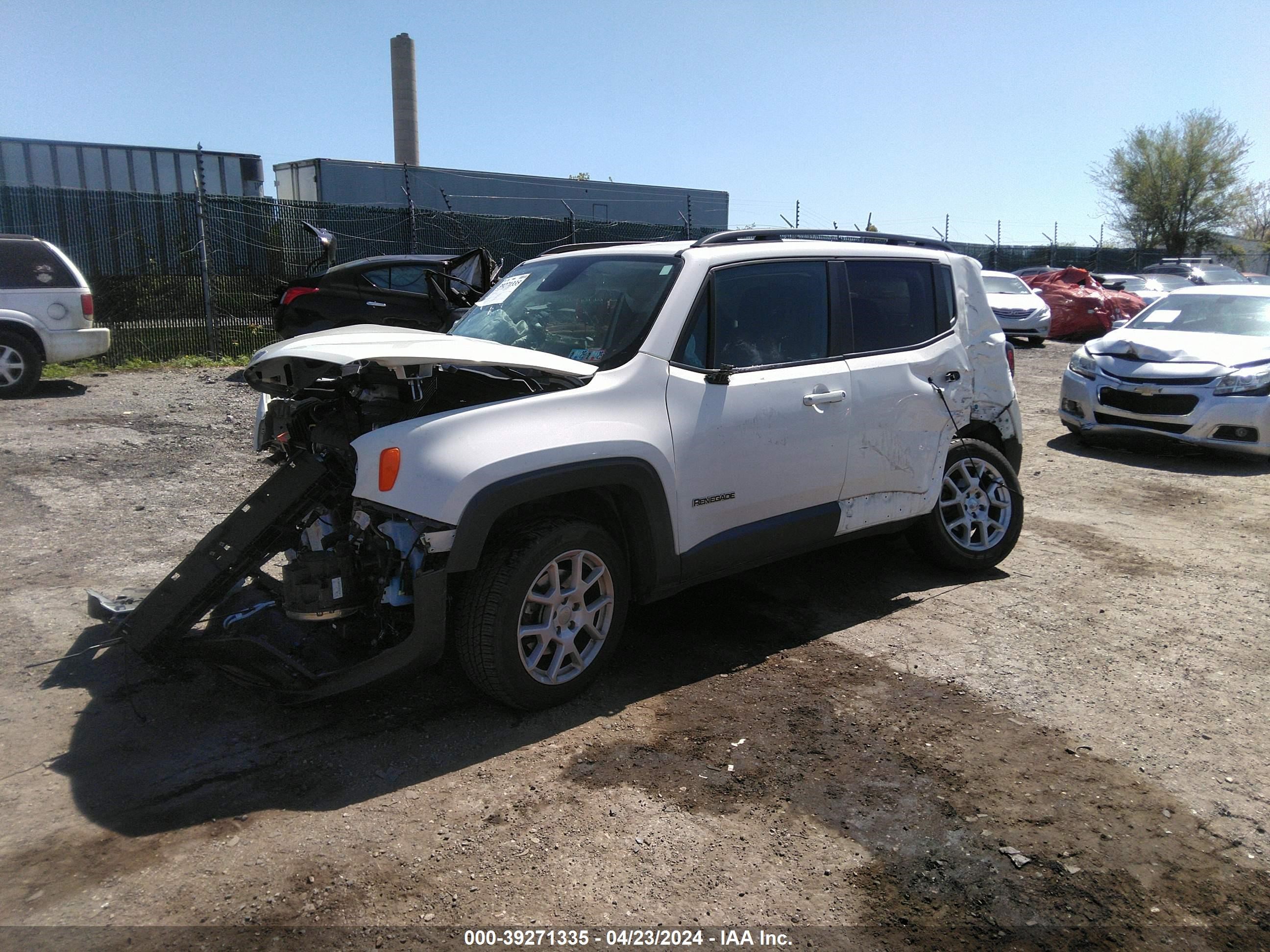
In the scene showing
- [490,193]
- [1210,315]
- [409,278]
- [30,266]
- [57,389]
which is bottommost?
[57,389]

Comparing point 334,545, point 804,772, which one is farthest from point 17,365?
point 804,772

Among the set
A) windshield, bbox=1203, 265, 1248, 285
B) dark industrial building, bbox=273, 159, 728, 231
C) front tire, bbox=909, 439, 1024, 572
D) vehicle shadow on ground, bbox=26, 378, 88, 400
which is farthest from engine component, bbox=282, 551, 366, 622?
windshield, bbox=1203, 265, 1248, 285

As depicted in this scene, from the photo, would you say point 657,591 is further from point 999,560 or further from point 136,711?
point 999,560

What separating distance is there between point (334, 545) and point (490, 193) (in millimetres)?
20119

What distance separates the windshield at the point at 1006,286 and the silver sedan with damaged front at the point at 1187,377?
367 inches

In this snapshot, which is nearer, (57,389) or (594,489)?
(594,489)

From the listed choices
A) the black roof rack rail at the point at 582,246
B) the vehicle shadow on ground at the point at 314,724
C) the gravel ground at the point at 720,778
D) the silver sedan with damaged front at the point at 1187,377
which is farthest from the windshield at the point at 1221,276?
the vehicle shadow on ground at the point at 314,724

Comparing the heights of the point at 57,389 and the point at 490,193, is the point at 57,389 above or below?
below

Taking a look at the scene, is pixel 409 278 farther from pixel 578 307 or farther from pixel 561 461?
pixel 561 461

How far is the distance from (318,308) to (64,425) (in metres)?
3.12

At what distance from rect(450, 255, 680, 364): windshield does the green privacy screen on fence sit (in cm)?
961

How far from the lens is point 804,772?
3.48 meters

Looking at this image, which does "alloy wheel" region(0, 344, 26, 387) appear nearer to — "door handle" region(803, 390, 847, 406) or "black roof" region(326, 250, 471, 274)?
"black roof" region(326, 250, 471, 274)

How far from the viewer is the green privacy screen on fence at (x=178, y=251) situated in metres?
13.8
